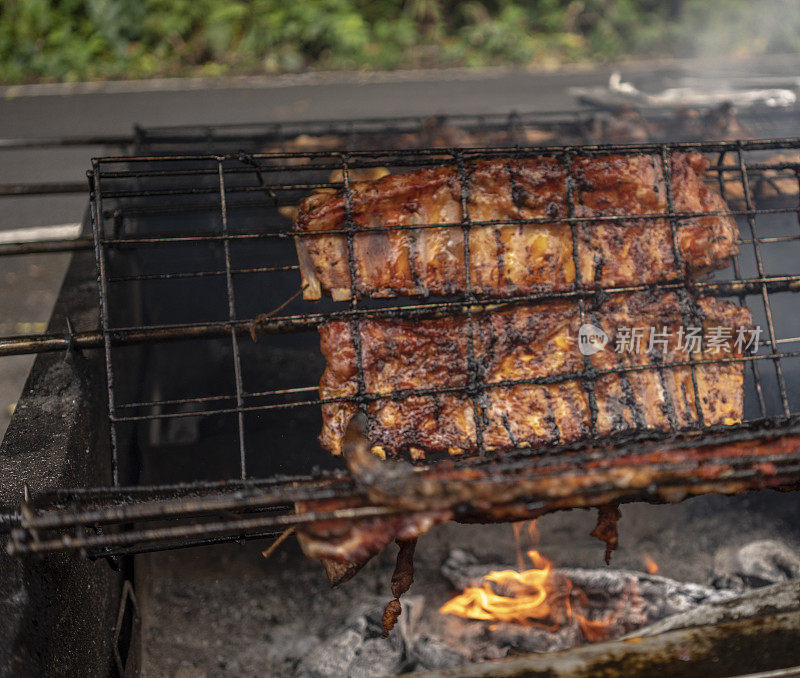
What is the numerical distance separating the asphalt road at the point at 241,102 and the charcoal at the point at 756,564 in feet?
18.9

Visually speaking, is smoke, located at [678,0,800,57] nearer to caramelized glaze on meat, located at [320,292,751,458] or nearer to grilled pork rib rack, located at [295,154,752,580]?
grilled pork rib rack, located at [295,154,752,580]

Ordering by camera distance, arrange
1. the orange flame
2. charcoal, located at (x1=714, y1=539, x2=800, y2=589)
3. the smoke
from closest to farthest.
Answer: the orange flame
charcoal, located at (x1=714, y1=539, x2=800, y2=589)
the smoke

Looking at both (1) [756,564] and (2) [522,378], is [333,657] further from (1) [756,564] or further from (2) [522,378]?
(1) [756,564]

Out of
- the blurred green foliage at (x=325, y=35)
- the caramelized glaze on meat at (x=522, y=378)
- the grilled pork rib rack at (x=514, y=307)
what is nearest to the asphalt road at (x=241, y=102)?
the blurred green foliage at (x=325, y=35)

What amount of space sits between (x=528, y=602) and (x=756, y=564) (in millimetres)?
1499

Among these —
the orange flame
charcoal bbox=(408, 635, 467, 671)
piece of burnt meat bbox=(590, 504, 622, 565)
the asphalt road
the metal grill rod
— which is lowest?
charcoal bbox=(408, 635, 467, 671)

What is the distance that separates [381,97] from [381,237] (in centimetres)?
779

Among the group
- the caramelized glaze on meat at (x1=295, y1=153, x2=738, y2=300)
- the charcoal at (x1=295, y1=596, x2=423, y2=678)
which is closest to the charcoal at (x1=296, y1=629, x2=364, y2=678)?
the charcoal at (x1=295, y1=596, x2=423, y2=678)

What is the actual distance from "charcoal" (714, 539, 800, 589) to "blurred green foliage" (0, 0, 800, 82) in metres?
9.90

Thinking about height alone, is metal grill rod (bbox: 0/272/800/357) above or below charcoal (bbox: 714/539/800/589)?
above

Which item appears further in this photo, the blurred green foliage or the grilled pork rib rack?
the blurred green foliage

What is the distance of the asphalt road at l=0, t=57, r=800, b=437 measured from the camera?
755 cm

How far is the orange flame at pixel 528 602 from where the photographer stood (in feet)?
10.3

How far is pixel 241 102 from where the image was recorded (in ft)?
30.3
